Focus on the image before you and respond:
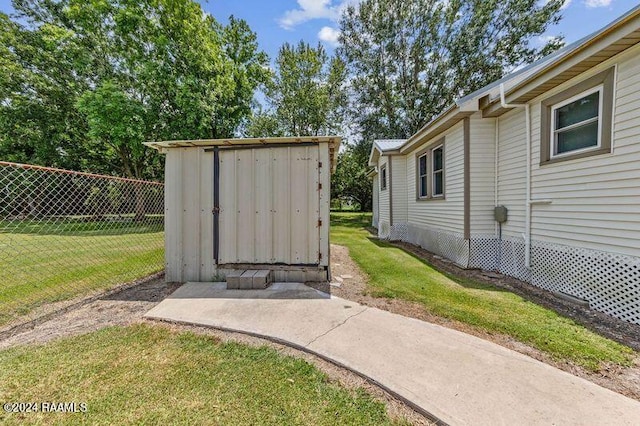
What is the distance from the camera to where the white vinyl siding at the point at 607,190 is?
3.39 meters

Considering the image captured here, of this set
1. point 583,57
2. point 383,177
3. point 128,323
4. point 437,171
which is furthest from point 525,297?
point 383,177

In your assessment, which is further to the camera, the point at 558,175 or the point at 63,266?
the point at 63,266

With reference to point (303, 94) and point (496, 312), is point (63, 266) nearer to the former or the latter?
point (496, 312)

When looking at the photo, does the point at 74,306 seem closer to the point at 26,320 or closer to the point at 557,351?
the point at 26,320

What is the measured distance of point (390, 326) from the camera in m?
3.11

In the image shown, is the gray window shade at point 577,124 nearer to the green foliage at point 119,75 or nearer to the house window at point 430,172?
the house window at point 430,172

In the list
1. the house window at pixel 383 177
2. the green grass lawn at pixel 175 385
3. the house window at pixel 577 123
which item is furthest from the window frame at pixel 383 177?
the green grass lawn at pixel 175 385

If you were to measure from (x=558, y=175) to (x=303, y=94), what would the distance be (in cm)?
1873

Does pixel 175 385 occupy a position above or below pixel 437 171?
below

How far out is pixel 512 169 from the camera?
545 cm

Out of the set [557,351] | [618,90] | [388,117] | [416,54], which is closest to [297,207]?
[557,351]

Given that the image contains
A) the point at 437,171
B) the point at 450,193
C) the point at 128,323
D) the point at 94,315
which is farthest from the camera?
the point at 437,171

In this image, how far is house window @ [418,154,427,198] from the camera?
28.2ft

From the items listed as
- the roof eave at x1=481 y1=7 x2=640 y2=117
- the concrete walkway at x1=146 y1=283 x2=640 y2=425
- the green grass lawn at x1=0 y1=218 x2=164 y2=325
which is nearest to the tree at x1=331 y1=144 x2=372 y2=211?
the green grass lawn at x1=0 y1=218 x2=164 y2=325
